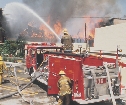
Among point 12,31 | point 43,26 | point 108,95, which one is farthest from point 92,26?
point 108,95

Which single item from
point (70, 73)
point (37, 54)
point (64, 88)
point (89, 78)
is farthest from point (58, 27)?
point (64, 88)

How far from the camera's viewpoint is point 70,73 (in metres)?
6.87

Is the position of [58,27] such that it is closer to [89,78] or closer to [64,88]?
[89,78]

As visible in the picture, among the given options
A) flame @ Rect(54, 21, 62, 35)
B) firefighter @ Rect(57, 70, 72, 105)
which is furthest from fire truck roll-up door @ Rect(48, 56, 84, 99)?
flame @ Rect(54, 21, 62, 35)

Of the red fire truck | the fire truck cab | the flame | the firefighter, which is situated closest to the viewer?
the firefighter

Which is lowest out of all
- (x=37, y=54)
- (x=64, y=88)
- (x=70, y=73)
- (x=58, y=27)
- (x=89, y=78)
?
(x=64, y=88)

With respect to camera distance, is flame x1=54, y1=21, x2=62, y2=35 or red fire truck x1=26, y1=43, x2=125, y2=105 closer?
red fire truck x1=26, y1=43, x2=125, y2=105

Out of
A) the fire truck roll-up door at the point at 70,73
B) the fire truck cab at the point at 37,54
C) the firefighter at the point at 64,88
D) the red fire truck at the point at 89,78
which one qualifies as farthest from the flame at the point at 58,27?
the firefighter at the point at 64,88

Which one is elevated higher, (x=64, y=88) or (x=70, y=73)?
(x=70, y=73)

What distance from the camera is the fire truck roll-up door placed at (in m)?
6.60

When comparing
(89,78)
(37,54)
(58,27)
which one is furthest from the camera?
(58,27)

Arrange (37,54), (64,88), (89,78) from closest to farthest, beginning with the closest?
(64,88) < (89,78) < (37,54)

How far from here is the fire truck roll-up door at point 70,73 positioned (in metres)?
6.60

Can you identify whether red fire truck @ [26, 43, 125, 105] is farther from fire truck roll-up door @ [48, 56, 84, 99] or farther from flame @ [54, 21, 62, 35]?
flame @ [54, 21, 62, 35]
